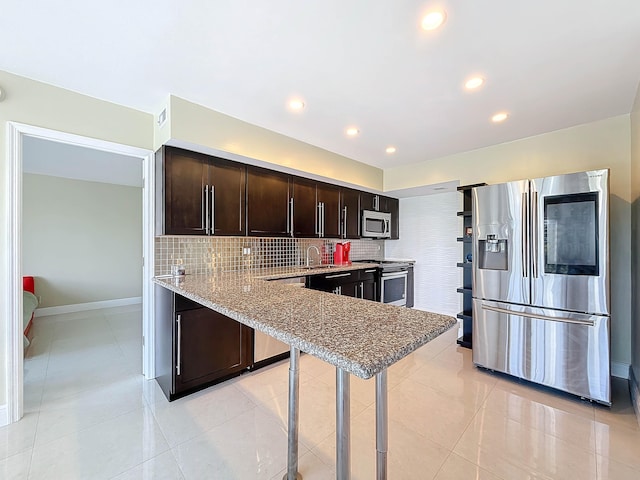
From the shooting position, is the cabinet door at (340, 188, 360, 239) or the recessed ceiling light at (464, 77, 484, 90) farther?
the cabinet door at (340, 188, 360, 239)

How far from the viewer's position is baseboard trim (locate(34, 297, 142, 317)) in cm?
445

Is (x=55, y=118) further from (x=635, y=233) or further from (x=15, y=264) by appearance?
(x=635, y=233)

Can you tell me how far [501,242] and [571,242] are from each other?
1.59 ft

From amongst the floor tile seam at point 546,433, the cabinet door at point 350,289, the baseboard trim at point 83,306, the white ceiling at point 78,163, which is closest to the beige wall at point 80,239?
the baseboard trim at point 83,306

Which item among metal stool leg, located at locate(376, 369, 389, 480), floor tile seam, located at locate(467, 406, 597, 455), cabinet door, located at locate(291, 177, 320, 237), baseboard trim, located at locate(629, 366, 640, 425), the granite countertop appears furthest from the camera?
cabinet door, located at locate(291, 177, 320, 237)

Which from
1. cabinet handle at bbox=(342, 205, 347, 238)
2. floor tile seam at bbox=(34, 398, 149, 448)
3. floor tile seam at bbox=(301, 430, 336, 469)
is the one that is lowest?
floor tile seam at bbox=(301, 430, 336, 469)

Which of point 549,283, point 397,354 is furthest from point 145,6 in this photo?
point 549,283

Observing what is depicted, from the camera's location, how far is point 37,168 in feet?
13.9

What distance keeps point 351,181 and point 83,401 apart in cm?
352

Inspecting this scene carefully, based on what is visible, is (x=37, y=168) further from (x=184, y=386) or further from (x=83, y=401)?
(x=184, y=386)

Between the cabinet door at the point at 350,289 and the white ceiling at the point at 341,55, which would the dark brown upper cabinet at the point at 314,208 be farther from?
the white ceiling at the point at 341,55

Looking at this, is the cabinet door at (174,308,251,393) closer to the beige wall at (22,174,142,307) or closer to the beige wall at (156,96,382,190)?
the beige wall at (156,96,382,190)

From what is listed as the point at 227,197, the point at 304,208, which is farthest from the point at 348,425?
the point at 304,208

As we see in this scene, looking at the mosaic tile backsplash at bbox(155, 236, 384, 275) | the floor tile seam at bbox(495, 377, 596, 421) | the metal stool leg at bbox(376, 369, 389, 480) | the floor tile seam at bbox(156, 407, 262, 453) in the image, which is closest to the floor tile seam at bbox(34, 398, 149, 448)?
the floor tile seam at bbox(156, 407, 262, 453)
